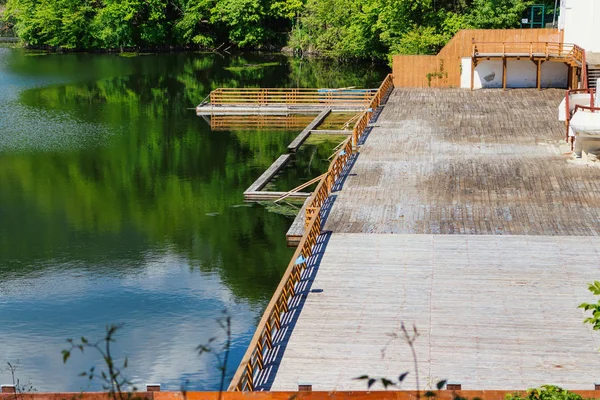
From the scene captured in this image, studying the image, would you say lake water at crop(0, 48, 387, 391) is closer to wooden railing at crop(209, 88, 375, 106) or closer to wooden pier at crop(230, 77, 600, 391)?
wooden railing at crop(209, 88, 375, 106)

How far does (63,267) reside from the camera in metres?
24.7

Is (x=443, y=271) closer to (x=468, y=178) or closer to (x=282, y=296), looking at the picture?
(x=282, y=296)

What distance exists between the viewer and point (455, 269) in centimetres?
1961

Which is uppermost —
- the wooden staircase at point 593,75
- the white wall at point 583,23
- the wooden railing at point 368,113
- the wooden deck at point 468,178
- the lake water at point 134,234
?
the white wall at point 583,23

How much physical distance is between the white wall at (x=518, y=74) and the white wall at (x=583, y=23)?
1438 mm

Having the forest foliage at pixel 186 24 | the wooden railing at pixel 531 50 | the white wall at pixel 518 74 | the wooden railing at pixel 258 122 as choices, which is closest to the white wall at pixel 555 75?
the white wall at pixel 518 74

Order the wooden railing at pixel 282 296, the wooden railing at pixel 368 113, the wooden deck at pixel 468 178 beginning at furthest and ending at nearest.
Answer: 1. the wooden railing at pixel 368 113
2. the wooden deck at pixel 468 178
3. the wooden railing at pixel 282 296

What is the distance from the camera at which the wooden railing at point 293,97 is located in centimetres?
4816

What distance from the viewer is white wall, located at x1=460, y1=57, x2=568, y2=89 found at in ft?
138

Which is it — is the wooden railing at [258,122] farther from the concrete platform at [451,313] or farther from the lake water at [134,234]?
the concrete platform at [451,313]

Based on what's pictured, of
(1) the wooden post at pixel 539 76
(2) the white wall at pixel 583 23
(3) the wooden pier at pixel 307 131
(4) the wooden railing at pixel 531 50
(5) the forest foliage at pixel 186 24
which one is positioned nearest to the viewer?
(3) the wooden pier at pixel 307 131

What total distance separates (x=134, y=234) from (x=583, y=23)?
22.8m

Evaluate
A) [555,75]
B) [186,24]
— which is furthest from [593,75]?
[186,24]

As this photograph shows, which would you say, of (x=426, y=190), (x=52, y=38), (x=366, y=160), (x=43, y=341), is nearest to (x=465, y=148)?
(x=366, y=160)
